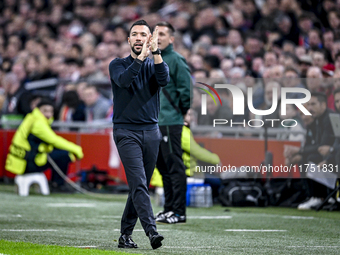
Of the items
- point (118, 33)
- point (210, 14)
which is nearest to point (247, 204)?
point (210, 14)

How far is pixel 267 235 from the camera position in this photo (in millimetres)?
7090

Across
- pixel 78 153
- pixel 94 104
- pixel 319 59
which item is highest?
pixel 319 59

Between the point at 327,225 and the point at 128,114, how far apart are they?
338 centimetres

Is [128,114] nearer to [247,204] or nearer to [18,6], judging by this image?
[247,204]

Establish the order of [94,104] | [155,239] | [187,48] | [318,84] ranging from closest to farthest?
[155,239], [318,84], [94,104], [187,48]

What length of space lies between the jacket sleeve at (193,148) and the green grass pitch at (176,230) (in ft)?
2.74

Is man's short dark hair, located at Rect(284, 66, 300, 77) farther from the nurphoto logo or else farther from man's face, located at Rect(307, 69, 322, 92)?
the nurphoto logo

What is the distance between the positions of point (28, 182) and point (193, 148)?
3316mm

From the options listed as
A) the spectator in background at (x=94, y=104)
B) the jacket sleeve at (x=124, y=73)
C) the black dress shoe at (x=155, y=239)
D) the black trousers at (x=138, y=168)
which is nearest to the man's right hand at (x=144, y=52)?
the jacket sleeve at (x=124, y=73)

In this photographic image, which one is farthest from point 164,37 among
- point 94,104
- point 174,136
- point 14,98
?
point 14,98

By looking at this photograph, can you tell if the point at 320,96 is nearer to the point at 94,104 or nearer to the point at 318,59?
the point at 318,59

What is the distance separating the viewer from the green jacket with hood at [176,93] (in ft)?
27.1

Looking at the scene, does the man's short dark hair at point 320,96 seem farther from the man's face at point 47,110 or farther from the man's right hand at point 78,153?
the man's face at point 47,110

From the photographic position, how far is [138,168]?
5902 mm
